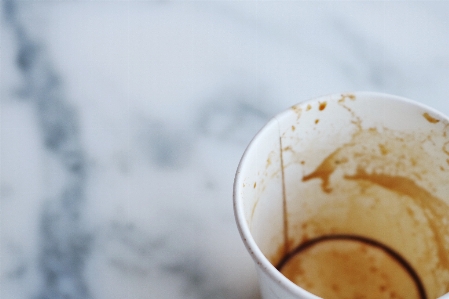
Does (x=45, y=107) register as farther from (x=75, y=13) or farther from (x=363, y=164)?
(x=363, y=164)

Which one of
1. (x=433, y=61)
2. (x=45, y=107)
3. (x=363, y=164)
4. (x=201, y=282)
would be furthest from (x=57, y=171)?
(x=433, y=61)

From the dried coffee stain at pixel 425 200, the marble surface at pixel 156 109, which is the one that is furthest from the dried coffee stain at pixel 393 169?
the marble surface at pixel 156 109

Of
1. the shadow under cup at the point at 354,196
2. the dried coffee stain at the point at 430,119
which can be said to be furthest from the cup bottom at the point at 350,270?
the dried coffee stain at the point at 430,119

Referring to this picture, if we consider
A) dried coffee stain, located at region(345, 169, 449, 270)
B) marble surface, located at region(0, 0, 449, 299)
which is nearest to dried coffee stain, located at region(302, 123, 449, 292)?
dried coffee stain, located at region(345, 169, 449, 270)

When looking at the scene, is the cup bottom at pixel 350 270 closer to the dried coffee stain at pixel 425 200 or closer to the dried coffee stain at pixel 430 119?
the dried coffee stain at pixel 425 200

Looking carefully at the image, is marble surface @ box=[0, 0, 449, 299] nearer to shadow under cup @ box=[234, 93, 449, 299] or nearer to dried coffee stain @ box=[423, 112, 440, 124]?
shadow under cup @ box=[234, 93, 449, 299]

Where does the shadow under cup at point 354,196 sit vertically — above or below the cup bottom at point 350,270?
above

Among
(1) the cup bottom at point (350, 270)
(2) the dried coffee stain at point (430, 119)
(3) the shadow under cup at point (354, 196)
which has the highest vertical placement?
(2) the dried coffee stain at point (430, 119)
